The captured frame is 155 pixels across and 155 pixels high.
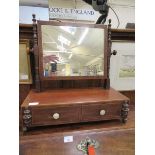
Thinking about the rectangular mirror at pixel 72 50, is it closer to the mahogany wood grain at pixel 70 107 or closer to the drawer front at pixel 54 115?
the mahogany wood grain at pixel 70 107

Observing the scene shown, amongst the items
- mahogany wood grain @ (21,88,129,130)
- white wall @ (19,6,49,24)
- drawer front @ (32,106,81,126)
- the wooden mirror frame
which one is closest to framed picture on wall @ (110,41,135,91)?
the wooden mirror frame

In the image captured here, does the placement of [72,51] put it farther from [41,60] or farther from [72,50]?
[41,60]

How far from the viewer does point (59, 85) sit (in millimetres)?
1070

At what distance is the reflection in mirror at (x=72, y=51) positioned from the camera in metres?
0.97

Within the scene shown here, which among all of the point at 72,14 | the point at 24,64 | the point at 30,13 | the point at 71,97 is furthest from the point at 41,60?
the point at 30,13

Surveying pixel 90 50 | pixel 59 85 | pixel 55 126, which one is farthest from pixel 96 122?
pixel 90 50

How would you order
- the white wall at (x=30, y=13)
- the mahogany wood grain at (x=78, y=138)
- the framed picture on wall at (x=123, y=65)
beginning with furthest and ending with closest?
the white wall at (x=30, y=13) < the framed picture on wall at (x=123, y=65) < the mahogany wood grain at (x=78, y=138)

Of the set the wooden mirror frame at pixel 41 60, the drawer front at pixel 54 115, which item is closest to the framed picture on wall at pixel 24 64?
the wooden mirror frame at pixel 41 60

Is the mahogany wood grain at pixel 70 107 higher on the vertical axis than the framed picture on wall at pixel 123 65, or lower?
lower

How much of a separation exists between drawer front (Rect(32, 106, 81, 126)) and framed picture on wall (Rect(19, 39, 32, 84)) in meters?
0.33

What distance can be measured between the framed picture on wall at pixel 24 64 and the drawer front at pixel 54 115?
1.10 ft
